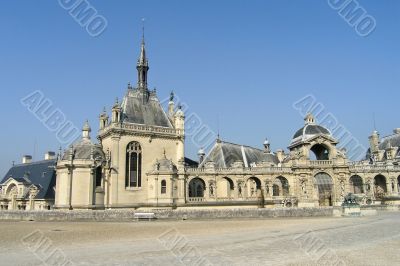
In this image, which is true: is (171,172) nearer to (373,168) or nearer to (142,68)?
(142,68)

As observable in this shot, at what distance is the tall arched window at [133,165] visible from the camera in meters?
48.8

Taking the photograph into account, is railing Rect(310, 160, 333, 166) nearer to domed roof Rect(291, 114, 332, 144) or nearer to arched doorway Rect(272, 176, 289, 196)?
domed roof Rect(291, 114, 332, 144)

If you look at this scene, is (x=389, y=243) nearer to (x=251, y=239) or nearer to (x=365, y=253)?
A: (x=365, y=253)

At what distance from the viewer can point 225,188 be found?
55.8 meters

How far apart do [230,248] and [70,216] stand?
25.4 m

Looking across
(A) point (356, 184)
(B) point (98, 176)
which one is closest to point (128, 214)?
(B) point (98, 176)

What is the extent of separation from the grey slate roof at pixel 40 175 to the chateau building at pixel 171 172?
0.75 feet

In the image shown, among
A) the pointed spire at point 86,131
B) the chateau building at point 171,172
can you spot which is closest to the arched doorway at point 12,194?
the chateau building at point 171,172

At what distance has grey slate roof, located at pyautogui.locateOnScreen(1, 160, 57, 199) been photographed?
194 feet

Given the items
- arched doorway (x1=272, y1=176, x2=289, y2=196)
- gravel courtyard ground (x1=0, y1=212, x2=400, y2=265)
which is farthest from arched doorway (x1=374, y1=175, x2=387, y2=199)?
gravel courtyard ground (x1=0, y1=212, x2=400, y2=265)

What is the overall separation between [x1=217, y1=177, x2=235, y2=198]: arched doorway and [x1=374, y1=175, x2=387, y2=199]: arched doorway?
922 inches

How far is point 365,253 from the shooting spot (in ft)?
46.6

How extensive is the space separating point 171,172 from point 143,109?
1171 cm

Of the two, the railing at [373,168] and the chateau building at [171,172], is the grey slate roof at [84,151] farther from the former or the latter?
the railing at [373,168]
